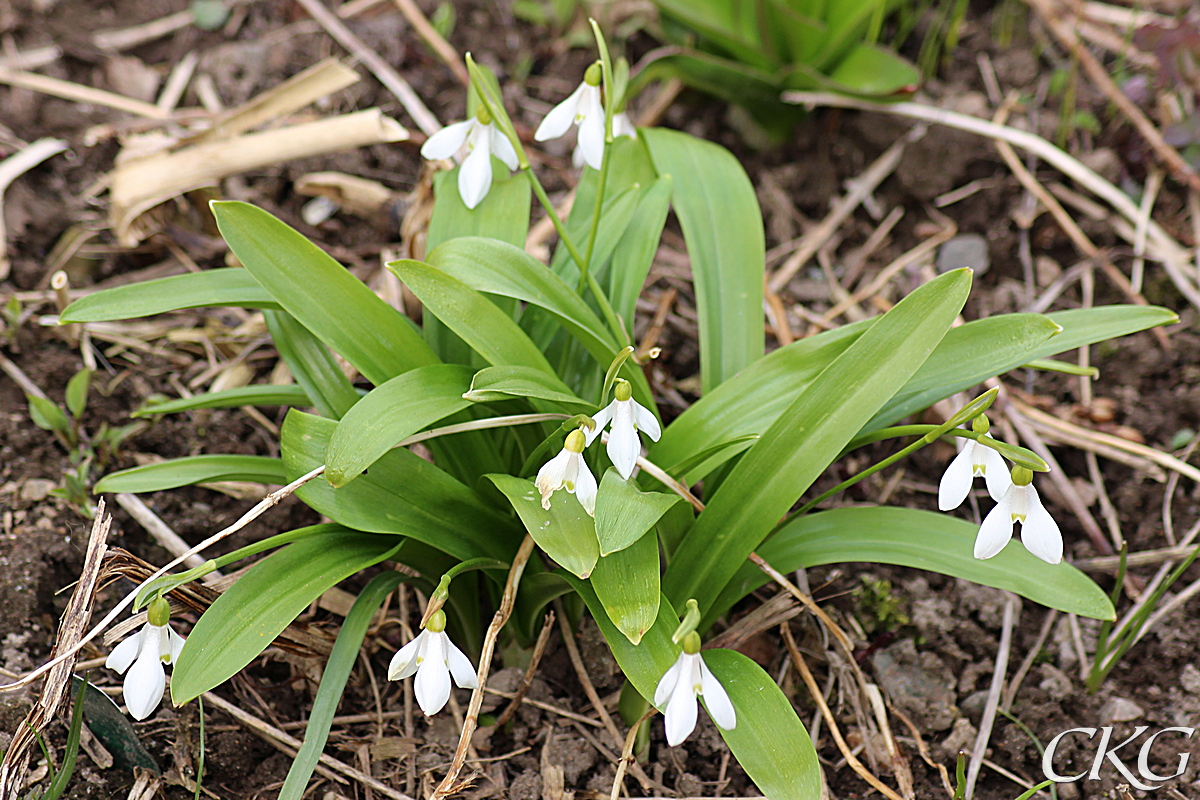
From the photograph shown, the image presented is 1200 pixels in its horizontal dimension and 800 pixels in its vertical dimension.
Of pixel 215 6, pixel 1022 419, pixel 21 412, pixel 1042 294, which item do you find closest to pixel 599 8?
pixel 215 6

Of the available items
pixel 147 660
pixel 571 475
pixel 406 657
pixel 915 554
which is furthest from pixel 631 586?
pixel 147 660

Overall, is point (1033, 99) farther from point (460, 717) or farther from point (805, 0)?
point (460, 717)

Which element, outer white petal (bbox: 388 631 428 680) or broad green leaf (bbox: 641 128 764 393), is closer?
outer white petal (bbox: 388 631 428 680)

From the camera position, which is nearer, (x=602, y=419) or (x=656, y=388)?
(x=602, y=419)

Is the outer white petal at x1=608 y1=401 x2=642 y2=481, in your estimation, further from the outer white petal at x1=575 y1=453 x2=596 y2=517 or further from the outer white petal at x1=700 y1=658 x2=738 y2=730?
the outer white petal at x1=700 y1=658 x2=738 y2=730

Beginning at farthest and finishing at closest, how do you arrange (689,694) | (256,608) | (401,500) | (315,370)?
(315,370) → (401,500) → (256,608) → (689,694)

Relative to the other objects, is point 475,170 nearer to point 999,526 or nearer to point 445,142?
point 445,142

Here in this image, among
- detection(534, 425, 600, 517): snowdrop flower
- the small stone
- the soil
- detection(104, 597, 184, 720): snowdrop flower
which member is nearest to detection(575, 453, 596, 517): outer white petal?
detection(534, 425, 600, 517): snowdrop flower
